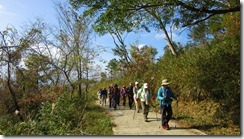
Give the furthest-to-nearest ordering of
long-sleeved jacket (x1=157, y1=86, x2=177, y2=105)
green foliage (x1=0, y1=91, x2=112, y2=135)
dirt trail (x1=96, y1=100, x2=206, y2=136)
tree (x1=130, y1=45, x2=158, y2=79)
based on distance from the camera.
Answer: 1. tree (x1=130, y1=45, x2=158, y2=79)
2. green foliage (x1=0, y1=91, x2=112, y2=135)
3. long-sleeved jacket (x1=157, y1=86, x2=177, y2=105)
4. dirt trail (x1=96, y1=100, x2=206, y2=136)

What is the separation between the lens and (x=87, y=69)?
67.0ft

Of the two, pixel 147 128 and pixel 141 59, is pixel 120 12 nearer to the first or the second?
pixel 147 128

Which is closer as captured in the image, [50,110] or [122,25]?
[122,25]

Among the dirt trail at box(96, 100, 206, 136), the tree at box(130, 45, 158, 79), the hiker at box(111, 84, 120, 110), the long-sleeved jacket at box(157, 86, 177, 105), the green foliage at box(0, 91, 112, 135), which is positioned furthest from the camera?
the tree at box(130, 45, 158, 79)

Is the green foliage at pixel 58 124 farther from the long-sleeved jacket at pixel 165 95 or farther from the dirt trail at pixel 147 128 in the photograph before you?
the long-sleeved jacket at pixel 165 95

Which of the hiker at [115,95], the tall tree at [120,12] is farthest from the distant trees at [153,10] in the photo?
the hiker at [115,95]

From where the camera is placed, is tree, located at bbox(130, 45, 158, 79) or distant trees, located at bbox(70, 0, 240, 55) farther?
tree, located at bbox(130, 45, 158, 79)

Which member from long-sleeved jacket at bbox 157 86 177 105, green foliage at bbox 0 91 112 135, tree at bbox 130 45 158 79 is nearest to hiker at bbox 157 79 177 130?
long-sleeved jacket at bbox 157 86 177 105

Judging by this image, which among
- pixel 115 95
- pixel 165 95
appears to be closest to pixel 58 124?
pixel 165 95

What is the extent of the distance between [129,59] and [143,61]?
1.50 m

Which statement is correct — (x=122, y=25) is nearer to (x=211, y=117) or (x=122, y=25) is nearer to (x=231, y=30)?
(x=211, y=117)

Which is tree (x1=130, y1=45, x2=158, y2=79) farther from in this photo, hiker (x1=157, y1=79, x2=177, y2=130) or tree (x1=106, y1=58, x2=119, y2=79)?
hiker (x1=157, y1=79, x2=177, y2=130)

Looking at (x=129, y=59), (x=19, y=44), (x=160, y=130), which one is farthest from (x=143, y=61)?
(x=160, y=130)

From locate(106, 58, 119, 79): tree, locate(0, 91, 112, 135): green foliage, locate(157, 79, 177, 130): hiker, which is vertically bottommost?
locate(0, 91, 112, 135): green foliage
